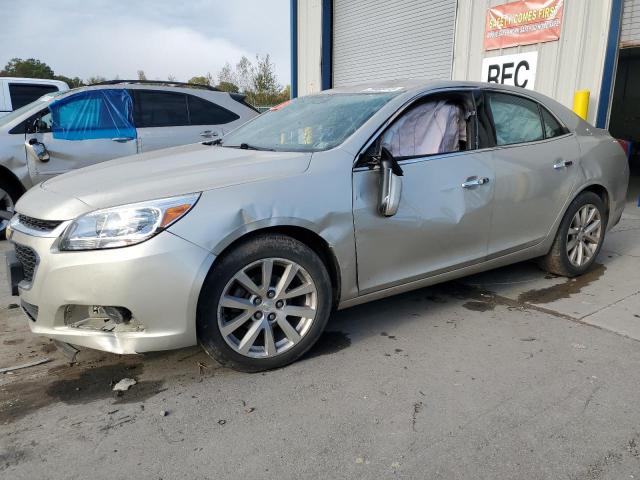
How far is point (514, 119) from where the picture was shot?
154 inches

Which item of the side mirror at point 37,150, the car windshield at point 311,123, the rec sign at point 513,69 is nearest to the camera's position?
the car windshield at point 311,123

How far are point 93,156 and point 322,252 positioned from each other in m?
4.42

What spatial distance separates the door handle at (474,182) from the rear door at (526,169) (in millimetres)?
140

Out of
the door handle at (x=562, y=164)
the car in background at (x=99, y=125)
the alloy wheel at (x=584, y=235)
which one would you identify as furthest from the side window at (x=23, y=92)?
the alloy wheel at (x=584, y=235)

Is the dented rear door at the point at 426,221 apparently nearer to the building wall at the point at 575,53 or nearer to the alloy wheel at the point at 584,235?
the alloy wheel at the point at 584,235

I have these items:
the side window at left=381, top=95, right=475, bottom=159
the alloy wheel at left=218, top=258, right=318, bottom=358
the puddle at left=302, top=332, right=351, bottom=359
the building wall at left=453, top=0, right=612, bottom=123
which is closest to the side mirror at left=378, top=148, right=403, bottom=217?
the side window at left=381, top=95, right=475, bottom=159

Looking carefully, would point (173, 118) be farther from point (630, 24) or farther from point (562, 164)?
point (630, 24)

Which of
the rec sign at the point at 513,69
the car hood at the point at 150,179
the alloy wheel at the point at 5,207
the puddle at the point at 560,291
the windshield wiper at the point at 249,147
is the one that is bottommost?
the puddle at the point at 560,291

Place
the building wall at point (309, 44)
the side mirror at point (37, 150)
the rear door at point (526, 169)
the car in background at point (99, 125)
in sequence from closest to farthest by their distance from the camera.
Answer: the rear door at point (526, 169), the side mirror at point (37, 150), the car in background at point (99, 125), the building wall at point (309, 44)

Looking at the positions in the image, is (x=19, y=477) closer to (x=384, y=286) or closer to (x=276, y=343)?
(x=276, y=343)

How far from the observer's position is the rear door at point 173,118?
6539 millimetres

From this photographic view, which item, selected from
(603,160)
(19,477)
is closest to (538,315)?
(603,160)

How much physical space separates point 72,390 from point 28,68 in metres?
48.0

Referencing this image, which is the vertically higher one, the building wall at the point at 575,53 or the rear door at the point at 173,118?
the building wall at the point at 575,53
